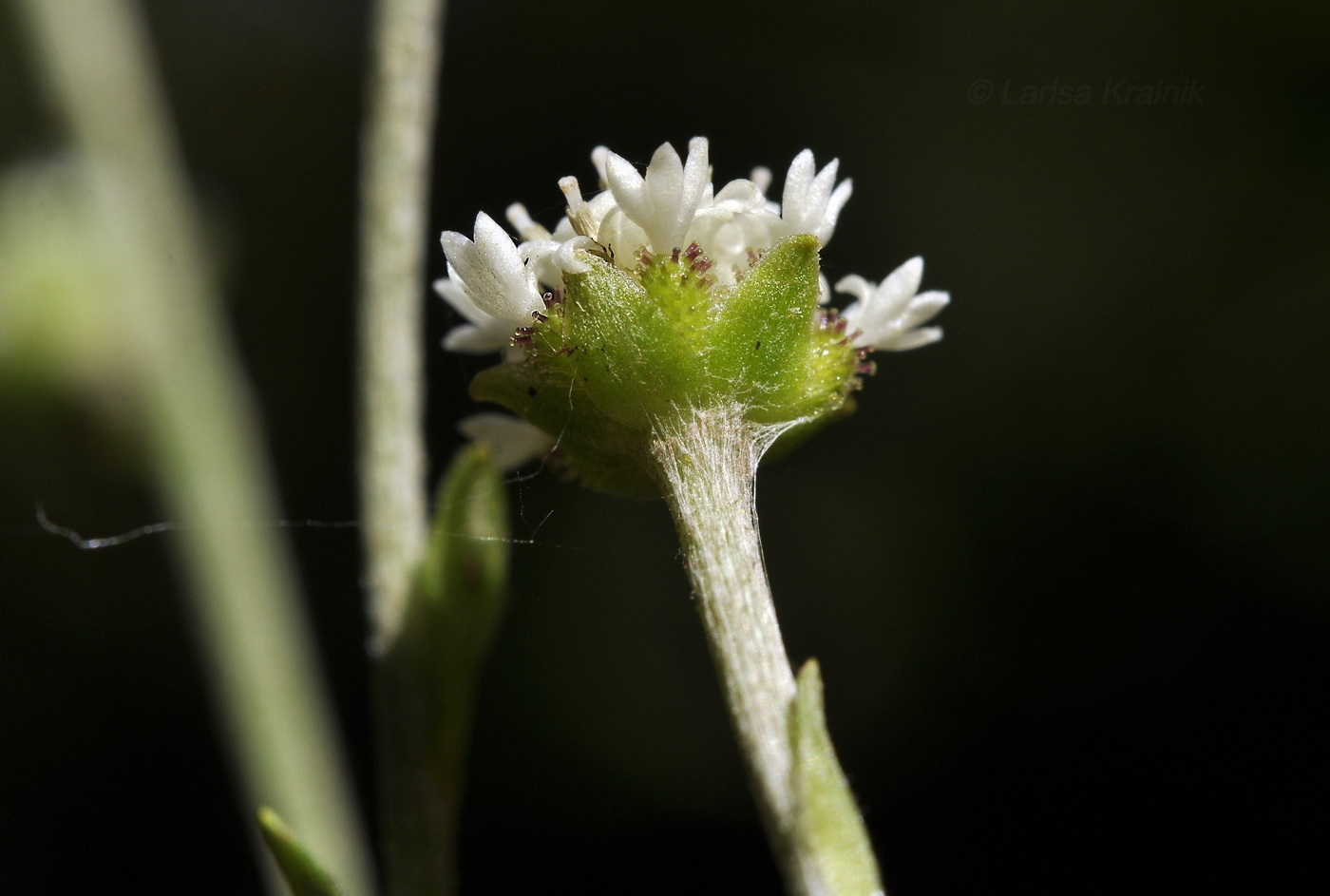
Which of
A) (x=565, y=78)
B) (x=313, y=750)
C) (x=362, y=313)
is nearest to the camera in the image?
(x=362, y=313)

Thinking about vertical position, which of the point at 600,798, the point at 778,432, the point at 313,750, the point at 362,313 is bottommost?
the point at 600,798

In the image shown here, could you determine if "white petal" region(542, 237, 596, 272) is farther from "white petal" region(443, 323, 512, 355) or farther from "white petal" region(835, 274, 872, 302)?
"white petal" region(835, 274, 872, 302)

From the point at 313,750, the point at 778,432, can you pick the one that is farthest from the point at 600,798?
the point at 778,432

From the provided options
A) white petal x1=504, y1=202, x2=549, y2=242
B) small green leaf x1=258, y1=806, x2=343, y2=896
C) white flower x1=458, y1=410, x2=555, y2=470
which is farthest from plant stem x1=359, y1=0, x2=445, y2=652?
small green leaf x1=258, y1=806, x2=343, y2=896

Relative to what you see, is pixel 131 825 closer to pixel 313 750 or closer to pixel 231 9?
pixel 313 750

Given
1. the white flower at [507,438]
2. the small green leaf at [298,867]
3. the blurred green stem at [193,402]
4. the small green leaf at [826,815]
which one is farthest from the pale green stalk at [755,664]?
the blurred green stem at [193,402]

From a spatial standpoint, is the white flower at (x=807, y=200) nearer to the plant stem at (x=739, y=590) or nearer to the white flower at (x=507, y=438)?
the plant stem at (x=739, y=590)

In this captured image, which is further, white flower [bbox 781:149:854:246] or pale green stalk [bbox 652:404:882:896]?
white flower [bbox 781:149:854:246]
